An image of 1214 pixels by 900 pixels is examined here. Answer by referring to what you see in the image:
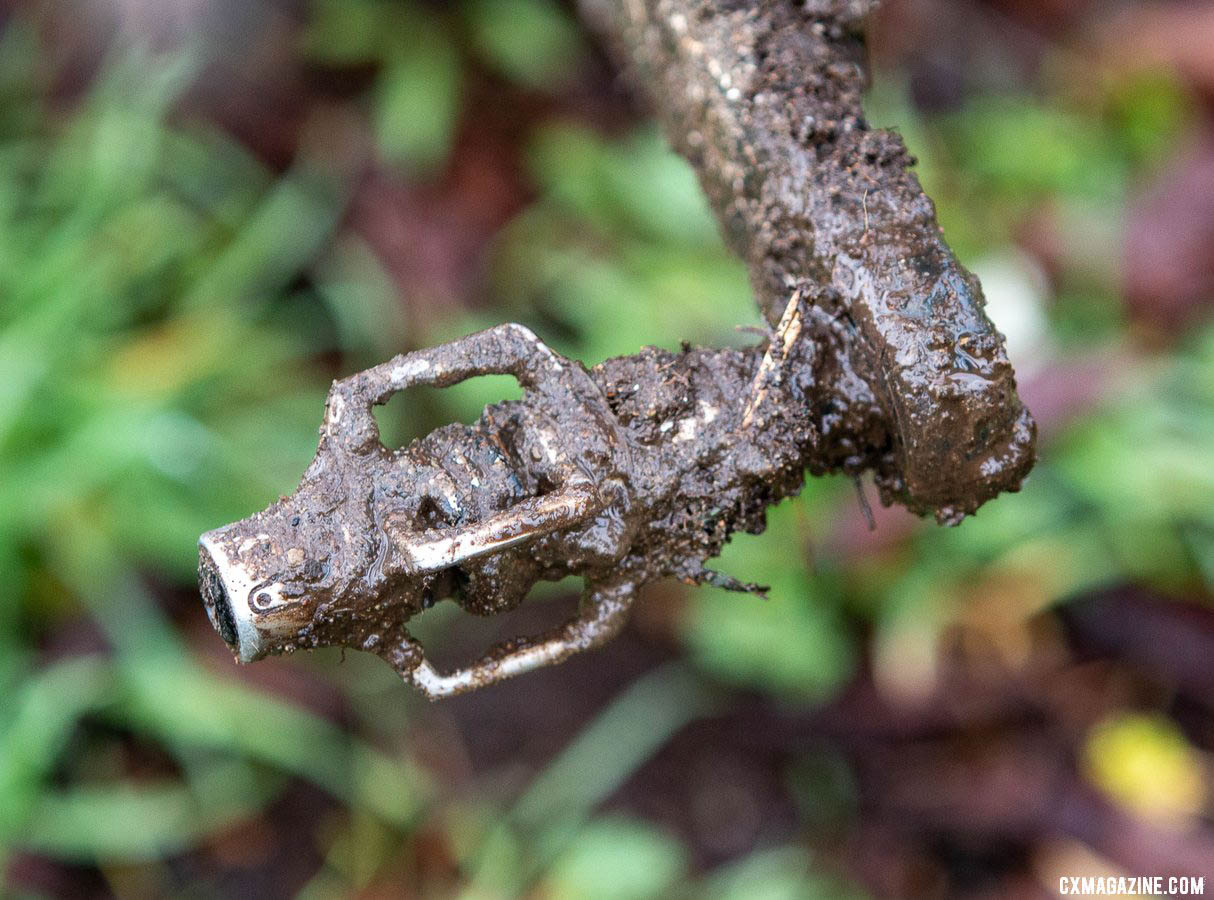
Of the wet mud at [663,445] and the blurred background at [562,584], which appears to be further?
the blurred background at [562,584]

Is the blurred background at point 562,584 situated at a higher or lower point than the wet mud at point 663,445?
lower

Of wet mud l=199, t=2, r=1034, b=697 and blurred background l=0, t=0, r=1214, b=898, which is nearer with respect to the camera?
wet mud l=199, t=2, r=1034, b=697

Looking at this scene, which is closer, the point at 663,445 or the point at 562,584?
the point at 663,445

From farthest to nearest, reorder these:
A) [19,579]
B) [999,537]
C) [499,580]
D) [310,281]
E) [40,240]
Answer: [310,281]
[40,240]
[19,579]
[999,537]
[499,580]

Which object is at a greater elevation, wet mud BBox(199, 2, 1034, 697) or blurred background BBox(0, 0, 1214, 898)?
wet mud BBox(199, 2, 1034, 697)

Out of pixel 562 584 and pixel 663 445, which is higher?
pixel 663 445

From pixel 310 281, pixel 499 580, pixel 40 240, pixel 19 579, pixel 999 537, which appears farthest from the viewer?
pixel 310 281

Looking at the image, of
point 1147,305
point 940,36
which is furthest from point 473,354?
point 940,36

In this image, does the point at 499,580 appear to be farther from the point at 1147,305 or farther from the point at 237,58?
the point at 237,58
